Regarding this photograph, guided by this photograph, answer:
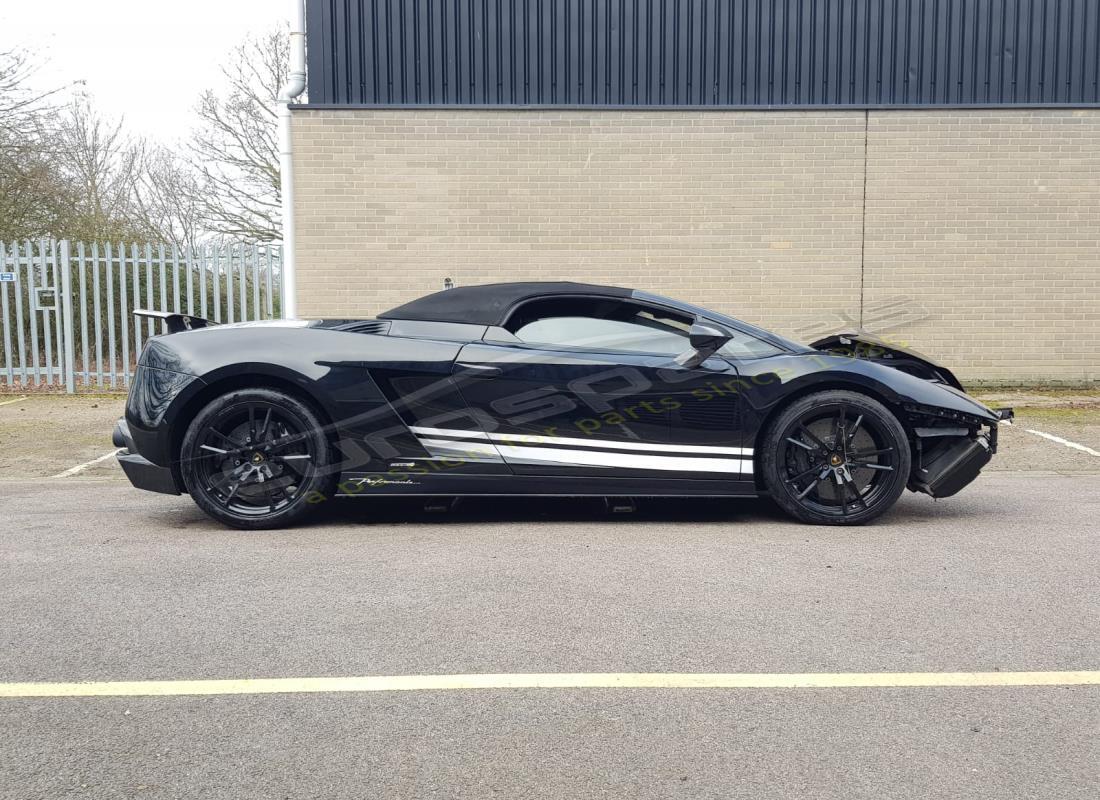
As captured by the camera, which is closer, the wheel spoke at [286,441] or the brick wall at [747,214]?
the wheel spoke at [286,441]

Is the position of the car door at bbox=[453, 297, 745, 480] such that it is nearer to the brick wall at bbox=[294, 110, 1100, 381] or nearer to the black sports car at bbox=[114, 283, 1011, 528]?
the black sports car at bbox=[114, 283, 1011, 528]

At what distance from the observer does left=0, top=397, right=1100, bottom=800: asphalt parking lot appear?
8.75ft

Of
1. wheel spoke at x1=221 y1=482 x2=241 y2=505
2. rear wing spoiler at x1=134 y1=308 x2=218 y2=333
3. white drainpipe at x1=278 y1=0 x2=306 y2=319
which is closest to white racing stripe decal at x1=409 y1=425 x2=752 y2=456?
wheel spoke at x1=221 y1=482 x2=241 y2=505

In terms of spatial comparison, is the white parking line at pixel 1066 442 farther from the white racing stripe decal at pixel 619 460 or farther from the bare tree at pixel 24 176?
the bare tree at pixel 24 176

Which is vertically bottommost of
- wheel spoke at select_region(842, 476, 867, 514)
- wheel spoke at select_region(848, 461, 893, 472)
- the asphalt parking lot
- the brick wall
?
Result: the asphalt parking lot

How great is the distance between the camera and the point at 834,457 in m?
5.56

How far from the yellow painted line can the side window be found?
259cm

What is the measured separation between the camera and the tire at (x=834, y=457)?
18.1ft

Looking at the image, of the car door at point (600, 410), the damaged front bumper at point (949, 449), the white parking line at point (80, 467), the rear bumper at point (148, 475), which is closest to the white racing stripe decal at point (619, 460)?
the car door at point (600, 410)

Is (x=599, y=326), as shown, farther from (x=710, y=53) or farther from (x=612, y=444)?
(x=710, y=53)

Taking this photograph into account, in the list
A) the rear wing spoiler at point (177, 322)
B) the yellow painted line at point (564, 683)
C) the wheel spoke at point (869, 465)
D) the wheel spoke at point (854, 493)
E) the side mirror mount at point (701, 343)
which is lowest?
the yellow painted line at point (564, 683)

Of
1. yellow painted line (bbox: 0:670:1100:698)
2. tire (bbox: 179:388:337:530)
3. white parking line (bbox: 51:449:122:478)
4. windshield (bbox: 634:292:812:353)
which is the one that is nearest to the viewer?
yellow painted line (bbox: 0:670:1100:698)

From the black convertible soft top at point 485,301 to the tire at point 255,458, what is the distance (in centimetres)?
83

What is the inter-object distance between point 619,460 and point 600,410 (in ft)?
0.93
